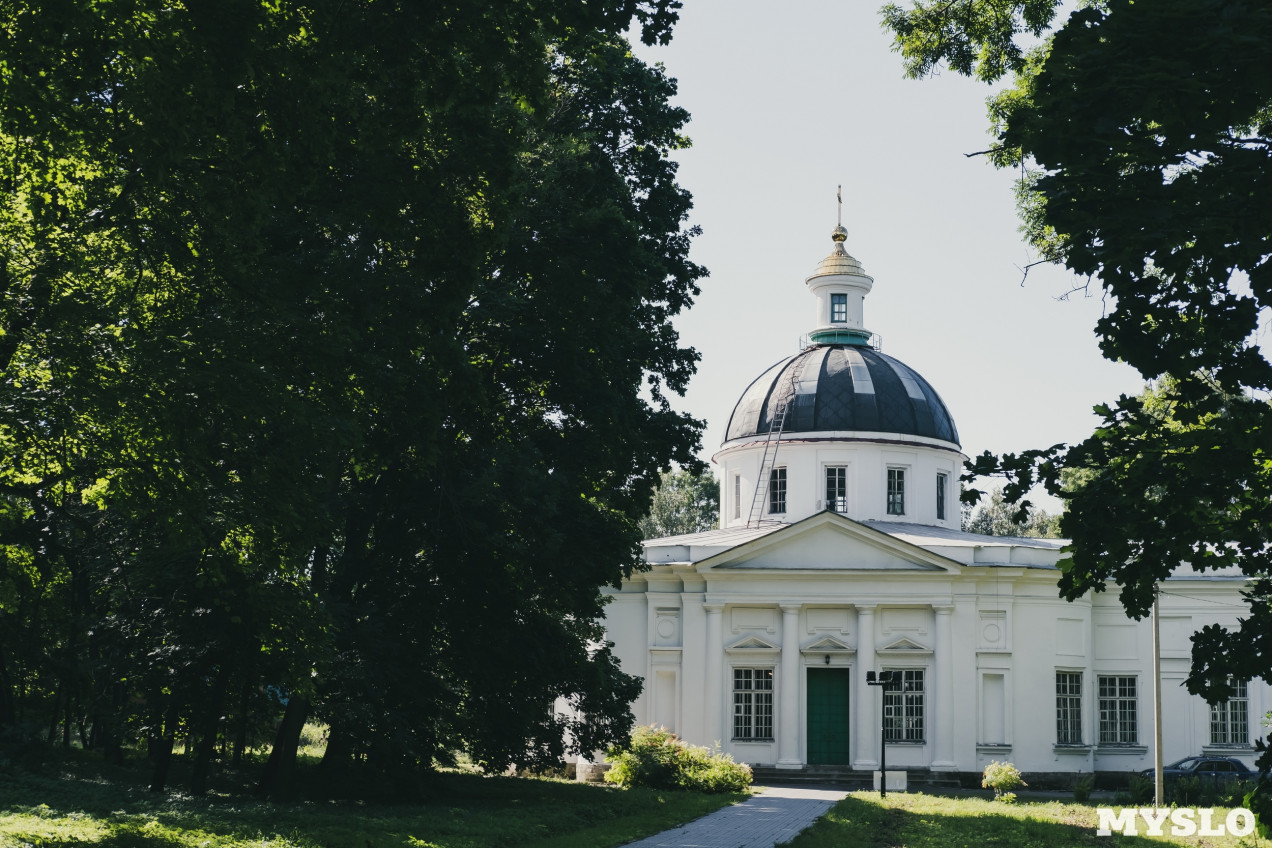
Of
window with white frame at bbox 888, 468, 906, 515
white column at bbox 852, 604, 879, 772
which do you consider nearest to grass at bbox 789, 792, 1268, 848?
white column at bbox 852, 604, 879, 772

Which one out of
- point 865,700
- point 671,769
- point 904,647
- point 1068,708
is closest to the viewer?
point 671,769

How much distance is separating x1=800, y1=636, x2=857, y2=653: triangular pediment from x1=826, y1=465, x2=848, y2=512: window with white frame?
17.0 ft

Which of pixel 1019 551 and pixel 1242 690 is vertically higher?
pixel 1019 551

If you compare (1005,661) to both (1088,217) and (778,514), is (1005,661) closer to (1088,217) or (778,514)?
(778,514)

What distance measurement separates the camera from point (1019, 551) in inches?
1414

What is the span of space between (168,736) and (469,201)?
34.5ft

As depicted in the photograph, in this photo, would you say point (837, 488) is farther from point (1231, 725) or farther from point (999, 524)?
point (999, 524)

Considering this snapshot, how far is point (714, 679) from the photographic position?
3588cm

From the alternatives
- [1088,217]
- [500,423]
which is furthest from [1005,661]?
[1088,217]

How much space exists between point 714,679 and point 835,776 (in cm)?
419

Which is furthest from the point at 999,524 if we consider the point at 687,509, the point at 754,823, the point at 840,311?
the point at 754,823

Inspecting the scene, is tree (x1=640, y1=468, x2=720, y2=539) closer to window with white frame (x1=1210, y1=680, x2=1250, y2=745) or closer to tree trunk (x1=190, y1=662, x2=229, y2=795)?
window with white frame (x1=1210, y1=680, x2=1250, y2=745)

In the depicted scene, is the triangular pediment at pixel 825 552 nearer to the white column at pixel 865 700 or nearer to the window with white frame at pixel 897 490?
the white column at pixel 865 700

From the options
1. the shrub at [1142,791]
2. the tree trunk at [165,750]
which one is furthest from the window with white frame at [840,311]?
the tree trunk at [165,750]
